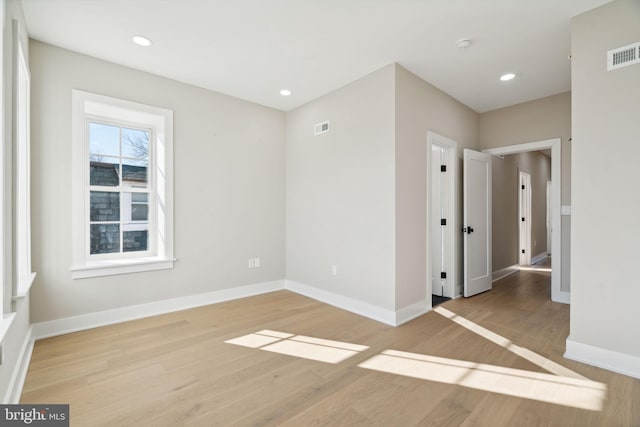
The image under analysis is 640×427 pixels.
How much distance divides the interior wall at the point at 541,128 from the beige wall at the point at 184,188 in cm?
346

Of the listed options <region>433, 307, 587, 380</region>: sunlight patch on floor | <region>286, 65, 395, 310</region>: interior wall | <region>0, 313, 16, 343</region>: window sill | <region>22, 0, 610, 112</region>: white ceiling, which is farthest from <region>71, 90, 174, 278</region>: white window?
<region>433, 307, 587, 380</region>: sunlight patch on floor

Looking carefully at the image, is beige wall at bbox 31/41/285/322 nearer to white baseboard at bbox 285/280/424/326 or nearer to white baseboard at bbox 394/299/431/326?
white baseboard at bbox 285/280/424/326

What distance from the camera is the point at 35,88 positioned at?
2.74 meters

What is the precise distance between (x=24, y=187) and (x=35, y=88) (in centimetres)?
101

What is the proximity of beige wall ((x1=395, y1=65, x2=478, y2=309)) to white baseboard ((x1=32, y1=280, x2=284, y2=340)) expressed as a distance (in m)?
2.21

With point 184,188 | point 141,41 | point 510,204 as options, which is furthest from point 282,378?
point 510,204

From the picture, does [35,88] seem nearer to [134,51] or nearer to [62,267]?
[134,51]

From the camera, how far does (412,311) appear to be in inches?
132

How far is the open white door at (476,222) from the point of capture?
13.6 feet

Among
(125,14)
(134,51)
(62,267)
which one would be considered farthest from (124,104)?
(62,267)

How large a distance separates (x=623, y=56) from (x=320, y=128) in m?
3.00

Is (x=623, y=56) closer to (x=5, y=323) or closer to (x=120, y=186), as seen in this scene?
(x=5, y=323)

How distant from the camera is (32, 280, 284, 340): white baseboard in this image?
282 centimetres

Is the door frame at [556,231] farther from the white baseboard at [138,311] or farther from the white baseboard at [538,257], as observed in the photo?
the white baseboard at [138,311]
